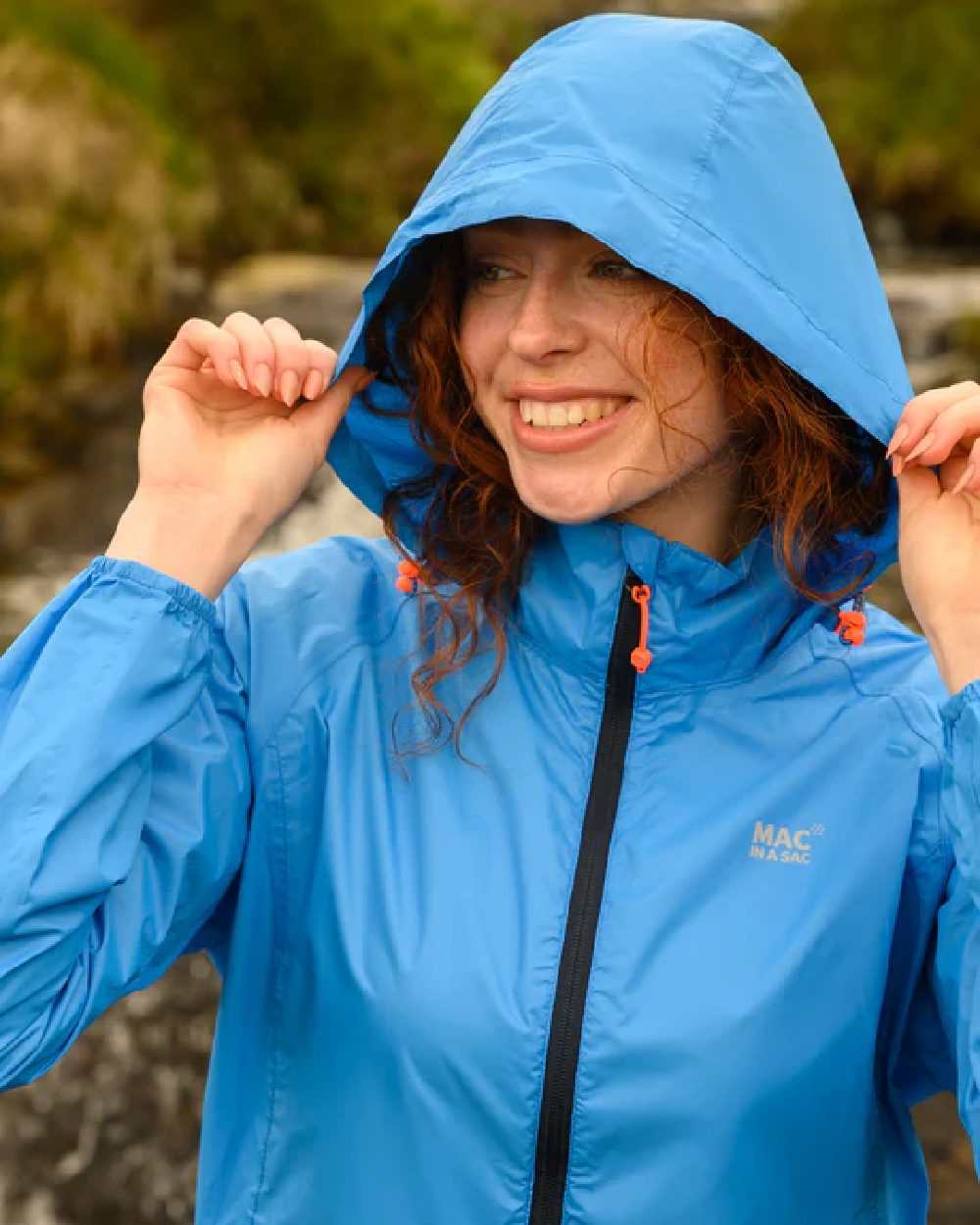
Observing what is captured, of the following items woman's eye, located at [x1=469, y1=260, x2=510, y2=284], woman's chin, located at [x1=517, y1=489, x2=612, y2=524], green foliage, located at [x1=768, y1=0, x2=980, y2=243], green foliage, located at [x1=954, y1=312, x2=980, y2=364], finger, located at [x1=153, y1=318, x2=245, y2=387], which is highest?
woman's eye, located at [x1=469, y1=260, x2=510, y2=284]

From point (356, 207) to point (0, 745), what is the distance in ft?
41.5

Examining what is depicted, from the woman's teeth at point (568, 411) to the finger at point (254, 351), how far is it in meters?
0.37

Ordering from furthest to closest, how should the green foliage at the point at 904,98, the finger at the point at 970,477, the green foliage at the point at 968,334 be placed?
1. the green foliage at the point at 904,98
2. the green foliage at the point at 968,334
3. the finger at the point at 970,477

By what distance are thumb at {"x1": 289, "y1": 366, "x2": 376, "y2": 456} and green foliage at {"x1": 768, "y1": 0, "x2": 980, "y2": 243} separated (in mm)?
13581

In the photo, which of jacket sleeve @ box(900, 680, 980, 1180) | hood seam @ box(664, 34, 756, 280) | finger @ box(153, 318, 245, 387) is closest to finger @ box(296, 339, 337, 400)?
finger @ box(153, 318, 245, 387)

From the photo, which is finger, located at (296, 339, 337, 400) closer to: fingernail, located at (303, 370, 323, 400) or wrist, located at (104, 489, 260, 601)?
fingernail, located at (303, 370, 323, 400)

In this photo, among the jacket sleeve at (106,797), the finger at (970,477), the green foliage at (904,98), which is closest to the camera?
the jacket sleeve at (106,797)

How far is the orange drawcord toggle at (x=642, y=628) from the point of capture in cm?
188

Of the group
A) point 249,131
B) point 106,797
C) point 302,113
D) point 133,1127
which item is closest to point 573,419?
point 106,797

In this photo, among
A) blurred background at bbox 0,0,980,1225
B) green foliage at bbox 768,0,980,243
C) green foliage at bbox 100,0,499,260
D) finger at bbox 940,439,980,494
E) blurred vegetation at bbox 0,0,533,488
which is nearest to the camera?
finger at bbox 940,439,980,494

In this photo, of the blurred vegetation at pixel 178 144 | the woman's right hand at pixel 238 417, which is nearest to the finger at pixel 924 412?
the woman's right hand at pixel 238 417

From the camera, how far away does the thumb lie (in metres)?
1.99

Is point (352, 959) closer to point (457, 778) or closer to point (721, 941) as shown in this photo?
point (457, 778)

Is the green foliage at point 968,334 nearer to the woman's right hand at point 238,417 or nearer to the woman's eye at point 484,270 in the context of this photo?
the woman's eye at point 484,270
